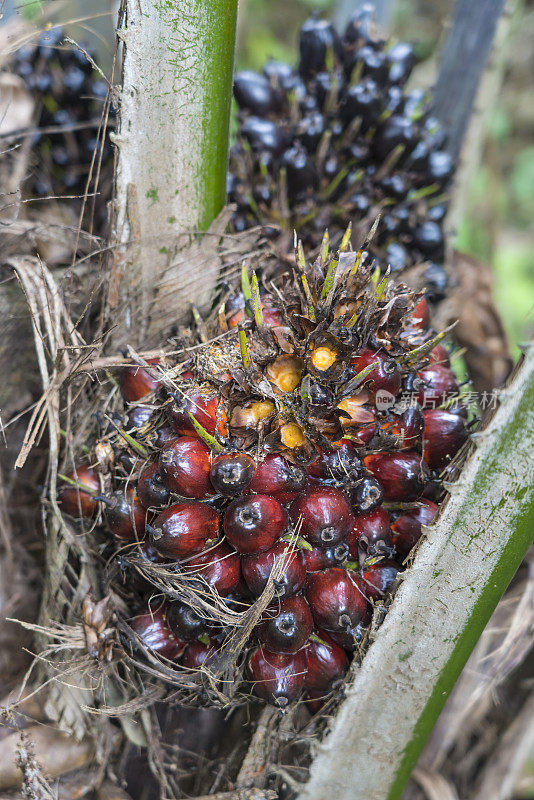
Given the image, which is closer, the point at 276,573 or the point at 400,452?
the point at 276,573

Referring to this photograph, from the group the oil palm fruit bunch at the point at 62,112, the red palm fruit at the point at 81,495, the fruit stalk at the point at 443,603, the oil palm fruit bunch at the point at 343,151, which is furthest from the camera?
the oil palm fruit bunch at the point at 62,112

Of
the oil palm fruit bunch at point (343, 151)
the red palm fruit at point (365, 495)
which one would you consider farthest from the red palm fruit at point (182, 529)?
Result: the oil palm fruit bunch at point (343, 151)

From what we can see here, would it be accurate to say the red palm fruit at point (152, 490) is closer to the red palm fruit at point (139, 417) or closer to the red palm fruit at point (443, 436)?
the red palm fruit at point (139, 417)

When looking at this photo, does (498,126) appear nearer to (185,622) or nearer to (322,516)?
(322,516)

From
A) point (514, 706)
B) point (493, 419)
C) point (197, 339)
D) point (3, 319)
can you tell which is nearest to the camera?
point (493, 419)

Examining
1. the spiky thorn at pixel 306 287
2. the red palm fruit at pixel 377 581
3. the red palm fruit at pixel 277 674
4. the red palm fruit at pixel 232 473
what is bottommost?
the red palm fruit at pixel 277 674

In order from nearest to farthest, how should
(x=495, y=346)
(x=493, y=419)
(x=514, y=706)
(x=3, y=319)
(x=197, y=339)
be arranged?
(x=493, y=419) → (x=197, y=339) → (x=3, y=319) → (x=514, y=706) → (x=495, y=346)

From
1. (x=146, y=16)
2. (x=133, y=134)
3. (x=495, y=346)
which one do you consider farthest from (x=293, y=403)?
(x=495, y=346)

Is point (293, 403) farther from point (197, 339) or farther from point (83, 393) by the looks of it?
point (83, 393)
